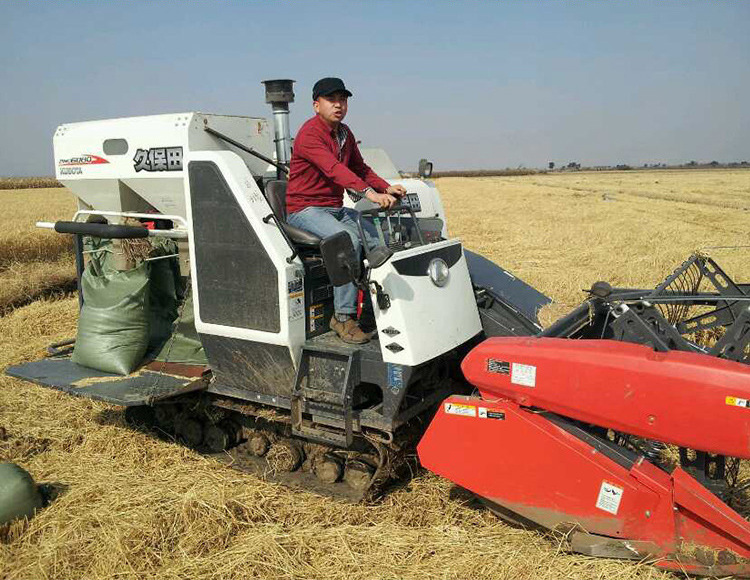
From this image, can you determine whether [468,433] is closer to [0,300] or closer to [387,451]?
[387,451]

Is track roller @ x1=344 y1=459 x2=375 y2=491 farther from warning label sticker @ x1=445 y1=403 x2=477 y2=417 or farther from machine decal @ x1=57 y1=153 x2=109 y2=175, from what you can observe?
machine decal @ x1=57 y1=153 x2=109 y2=175

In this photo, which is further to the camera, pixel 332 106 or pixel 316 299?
pixel 316 299

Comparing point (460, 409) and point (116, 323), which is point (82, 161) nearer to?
point (116, 323)

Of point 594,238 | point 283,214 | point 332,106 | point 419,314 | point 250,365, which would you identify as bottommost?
point 594,238

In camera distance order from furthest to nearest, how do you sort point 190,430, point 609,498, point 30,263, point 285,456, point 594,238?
point 594,238 < point 30,263 < point 190,430 < point 285,456 < point 609,498

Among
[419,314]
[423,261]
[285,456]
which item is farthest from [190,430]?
[423,261]

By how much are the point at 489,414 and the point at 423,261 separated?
107 centimetres

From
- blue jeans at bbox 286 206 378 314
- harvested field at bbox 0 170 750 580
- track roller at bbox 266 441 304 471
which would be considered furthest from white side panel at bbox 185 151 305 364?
harvested field at bbox 0 170 750 580

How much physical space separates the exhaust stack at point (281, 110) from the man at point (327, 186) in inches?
42.6

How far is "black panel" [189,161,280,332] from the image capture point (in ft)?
13.6

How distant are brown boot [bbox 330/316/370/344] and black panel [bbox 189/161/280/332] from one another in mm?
408

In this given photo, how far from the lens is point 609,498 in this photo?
3.09m

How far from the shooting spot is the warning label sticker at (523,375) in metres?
3.24

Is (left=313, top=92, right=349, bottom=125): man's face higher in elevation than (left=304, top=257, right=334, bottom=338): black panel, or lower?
higher
